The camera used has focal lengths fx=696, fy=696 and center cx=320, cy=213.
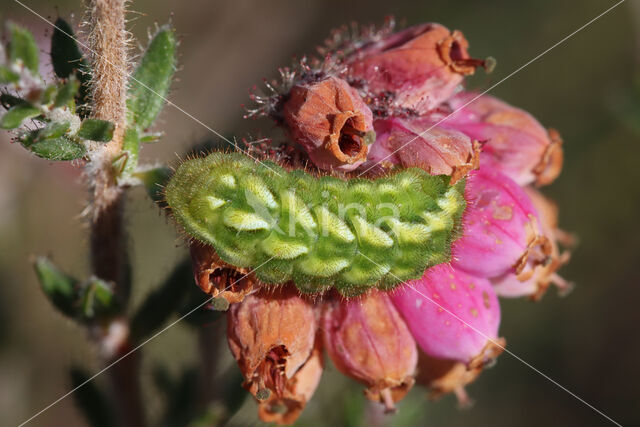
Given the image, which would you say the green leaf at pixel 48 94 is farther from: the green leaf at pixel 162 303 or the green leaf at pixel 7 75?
the green leaf at pixel 162 303

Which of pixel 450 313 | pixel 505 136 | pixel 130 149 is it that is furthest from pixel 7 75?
pixel 505 136

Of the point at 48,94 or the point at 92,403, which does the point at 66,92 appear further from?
the point at 92,403

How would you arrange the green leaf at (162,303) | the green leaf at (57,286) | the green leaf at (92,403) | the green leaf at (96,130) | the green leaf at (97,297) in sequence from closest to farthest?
the green leaf at (96,130)
the green leaf at (97,297)
the green leaf at (57,286)
the green leaf at (162,303)
the green leaf at (92,403)

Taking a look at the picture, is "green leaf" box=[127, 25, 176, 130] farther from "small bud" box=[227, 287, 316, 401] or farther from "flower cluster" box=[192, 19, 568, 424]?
"small bud" box=[227, 287, 316, 401]

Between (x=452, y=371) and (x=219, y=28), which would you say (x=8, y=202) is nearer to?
(x=219, y=28)

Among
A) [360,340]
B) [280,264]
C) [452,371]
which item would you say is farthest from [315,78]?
[452,371]

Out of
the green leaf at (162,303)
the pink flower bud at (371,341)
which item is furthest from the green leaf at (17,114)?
the pink flower bud at (371,341)
